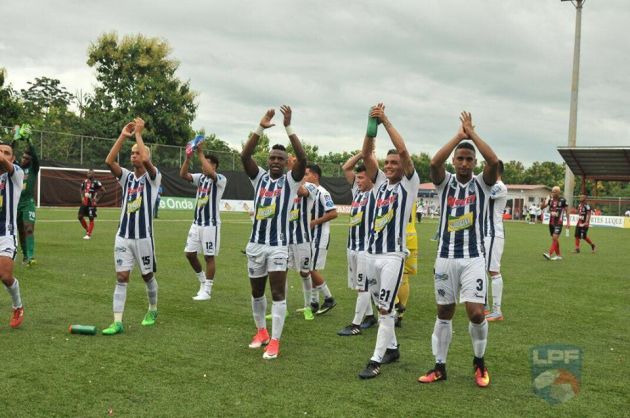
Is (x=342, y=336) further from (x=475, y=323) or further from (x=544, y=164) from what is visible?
(x=544, y=164)

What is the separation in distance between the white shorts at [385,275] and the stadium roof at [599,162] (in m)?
43.9

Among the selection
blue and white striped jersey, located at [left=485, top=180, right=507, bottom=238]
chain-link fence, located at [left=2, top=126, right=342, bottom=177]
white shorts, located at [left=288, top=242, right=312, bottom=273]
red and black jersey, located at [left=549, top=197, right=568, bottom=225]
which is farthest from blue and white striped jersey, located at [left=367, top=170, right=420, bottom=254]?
chain-link fence, located at [left=2, top=126, right=342, bottom=177]

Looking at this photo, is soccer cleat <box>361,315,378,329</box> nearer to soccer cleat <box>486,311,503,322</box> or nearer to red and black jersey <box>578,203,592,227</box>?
soccer cleat <box>486,311,503,322</box>

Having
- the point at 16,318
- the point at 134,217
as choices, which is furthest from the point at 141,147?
the point at 16,318

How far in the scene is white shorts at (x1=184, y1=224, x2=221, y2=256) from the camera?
1018cm

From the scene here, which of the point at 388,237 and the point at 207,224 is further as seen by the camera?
the point at 207,224

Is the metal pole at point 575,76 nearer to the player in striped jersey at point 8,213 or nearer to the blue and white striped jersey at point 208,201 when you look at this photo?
the blue and white striped jersey at point 208,201

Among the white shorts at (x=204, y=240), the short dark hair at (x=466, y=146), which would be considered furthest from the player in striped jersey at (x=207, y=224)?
the short dark hair at (x=466, y=146)

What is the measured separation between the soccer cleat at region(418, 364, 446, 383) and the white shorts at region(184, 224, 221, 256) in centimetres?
517

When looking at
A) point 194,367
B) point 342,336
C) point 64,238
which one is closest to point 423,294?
point 342,336

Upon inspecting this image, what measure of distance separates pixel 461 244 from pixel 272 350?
2.39 m

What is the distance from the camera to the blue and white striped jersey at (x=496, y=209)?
295 inches

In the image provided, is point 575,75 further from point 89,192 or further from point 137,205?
point 137,205

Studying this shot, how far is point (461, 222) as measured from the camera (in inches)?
228
